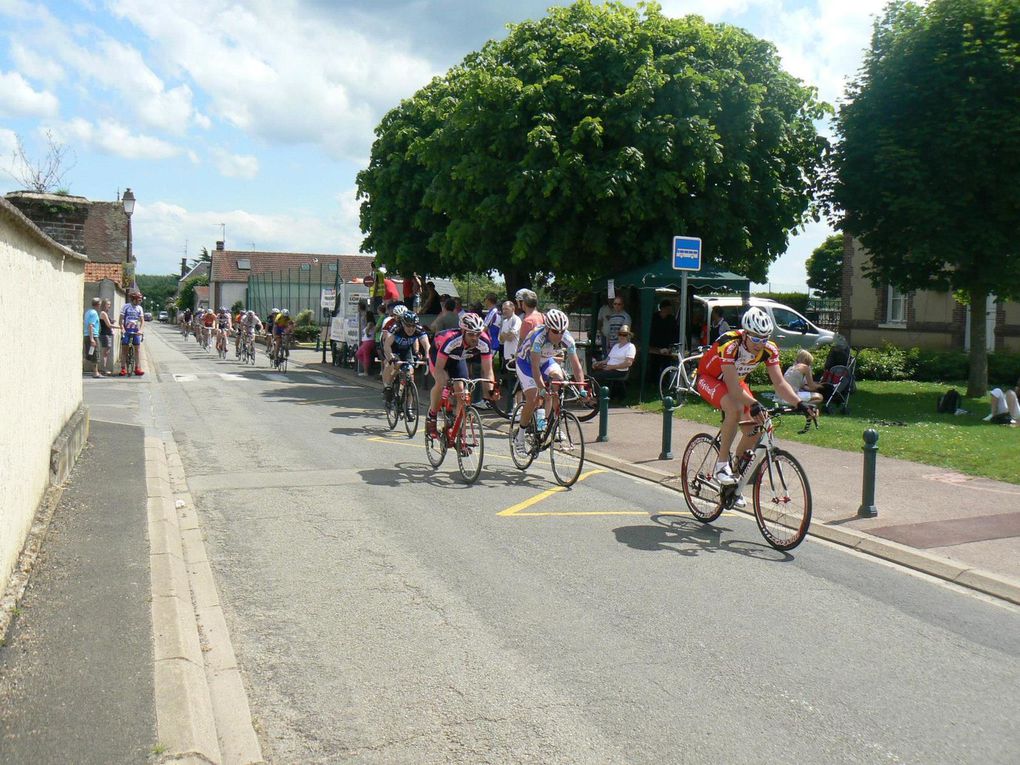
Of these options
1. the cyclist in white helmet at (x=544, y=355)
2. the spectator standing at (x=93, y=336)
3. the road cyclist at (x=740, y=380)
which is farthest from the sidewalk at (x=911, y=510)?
the spectator standing at (x=93, y=336)

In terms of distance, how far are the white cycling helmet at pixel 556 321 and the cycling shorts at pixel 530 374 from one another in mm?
479

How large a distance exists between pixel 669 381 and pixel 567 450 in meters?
8.48

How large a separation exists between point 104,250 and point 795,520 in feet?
83.9

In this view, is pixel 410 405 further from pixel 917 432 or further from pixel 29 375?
pixel 29 375

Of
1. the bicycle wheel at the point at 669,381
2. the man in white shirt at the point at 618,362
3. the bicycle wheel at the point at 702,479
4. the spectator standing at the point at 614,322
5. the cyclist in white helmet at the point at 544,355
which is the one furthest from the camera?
the spectator standing at the point at 614,322

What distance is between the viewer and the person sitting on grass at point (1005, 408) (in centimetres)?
1476

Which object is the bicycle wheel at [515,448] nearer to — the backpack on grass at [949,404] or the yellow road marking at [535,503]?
the yellow road marking at [535,503]

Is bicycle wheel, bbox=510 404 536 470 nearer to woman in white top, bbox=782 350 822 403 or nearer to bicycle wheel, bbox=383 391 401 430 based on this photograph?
bicycle wheel, bbox=383 391 401 430

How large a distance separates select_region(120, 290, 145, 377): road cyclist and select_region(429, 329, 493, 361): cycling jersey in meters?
15.2

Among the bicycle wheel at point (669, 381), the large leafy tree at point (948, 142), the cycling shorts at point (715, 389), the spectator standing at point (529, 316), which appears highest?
the large leafy tree at point (948, 142)

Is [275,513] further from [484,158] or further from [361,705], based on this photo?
[484,158]

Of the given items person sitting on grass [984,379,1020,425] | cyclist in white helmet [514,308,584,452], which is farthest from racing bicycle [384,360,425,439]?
person sitting on grass [984,379,1020,425]

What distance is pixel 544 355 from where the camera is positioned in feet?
33.9

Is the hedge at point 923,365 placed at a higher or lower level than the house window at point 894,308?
lower
